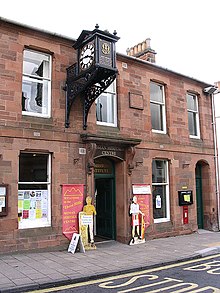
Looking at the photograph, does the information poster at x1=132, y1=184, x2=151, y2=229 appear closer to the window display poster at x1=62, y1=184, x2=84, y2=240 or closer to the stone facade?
the stone facade

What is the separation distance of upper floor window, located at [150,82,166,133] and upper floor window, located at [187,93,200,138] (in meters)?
1.86

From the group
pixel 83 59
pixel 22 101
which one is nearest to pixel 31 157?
pixel 22 101

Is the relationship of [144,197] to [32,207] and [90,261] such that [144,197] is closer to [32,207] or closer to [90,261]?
[90,261]

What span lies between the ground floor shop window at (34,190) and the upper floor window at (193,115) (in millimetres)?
7680

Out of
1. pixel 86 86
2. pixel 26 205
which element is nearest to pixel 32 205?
pixel 26 205

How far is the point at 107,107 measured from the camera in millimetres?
12055

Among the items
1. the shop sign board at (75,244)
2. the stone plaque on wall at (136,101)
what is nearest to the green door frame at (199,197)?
the stone plaque on wall at (136,101)

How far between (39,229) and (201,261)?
4.74m

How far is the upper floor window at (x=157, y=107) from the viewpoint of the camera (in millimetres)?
13452

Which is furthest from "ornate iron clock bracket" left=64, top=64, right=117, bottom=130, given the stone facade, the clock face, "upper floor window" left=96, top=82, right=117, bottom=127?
"upper floor window" left=96, top=82, right=117, bottom=127

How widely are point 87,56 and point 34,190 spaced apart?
14.4 ft

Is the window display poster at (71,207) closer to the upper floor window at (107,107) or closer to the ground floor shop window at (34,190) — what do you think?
the ground floor shop window at (34,190)

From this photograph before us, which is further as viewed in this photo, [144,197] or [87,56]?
[144,197]

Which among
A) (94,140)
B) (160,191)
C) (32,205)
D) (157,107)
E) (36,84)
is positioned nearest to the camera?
(32,205)
